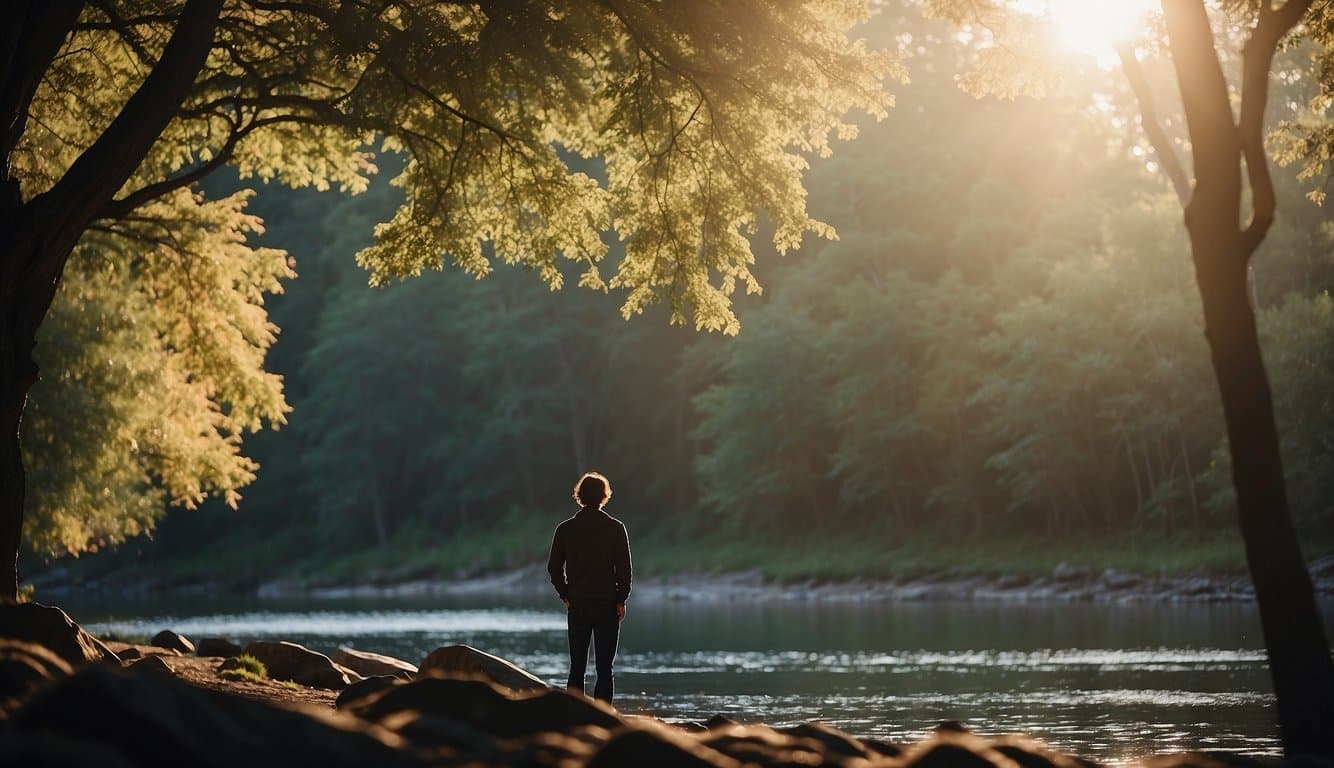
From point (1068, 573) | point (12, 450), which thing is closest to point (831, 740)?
point (12, 450)

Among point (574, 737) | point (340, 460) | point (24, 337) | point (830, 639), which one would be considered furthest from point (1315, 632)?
point (340, 460)

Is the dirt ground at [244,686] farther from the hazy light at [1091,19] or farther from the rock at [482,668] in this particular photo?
the hazy light at [1091,19]

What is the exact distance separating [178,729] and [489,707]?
2768 millimetres

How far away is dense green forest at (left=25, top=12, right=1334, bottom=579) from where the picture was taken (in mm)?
35125

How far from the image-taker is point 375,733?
5.52m

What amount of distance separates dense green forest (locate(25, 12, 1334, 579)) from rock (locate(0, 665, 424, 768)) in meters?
14.2

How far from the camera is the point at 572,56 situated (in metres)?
14.2

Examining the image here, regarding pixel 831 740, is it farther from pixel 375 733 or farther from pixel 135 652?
pixel 135 652

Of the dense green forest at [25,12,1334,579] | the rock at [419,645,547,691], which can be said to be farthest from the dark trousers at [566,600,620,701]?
the dense green forest at [25,12,1334,579]

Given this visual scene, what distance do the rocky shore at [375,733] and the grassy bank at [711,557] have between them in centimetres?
3112

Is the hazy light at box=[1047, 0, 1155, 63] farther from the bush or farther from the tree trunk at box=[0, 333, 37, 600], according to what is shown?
the bush

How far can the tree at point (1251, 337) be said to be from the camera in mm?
8445

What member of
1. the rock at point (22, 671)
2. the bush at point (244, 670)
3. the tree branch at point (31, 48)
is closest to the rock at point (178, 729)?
the rock at point (22, 671)

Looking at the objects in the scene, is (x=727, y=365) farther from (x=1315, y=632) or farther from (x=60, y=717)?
(x=60, y=717)
